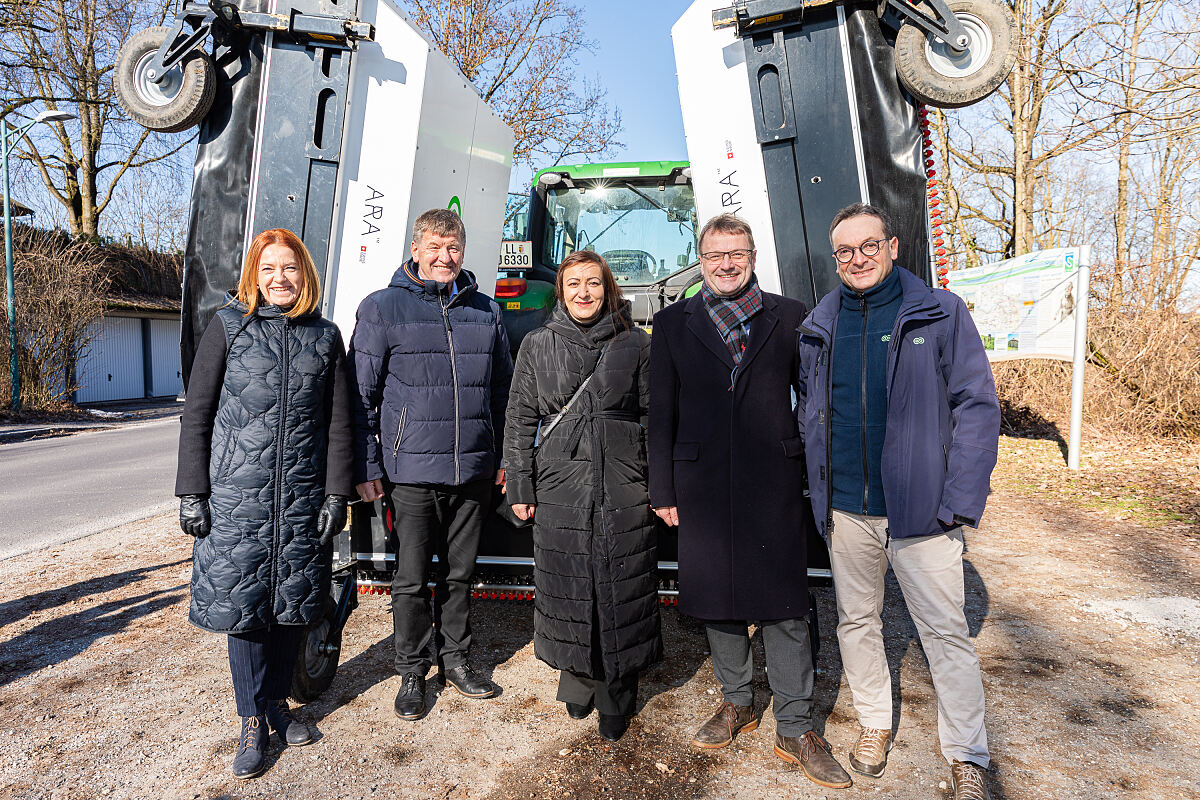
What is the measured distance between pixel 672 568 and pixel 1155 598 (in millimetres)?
3407

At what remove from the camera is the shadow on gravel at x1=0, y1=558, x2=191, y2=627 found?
4453mm

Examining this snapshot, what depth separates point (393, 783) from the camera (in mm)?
2648

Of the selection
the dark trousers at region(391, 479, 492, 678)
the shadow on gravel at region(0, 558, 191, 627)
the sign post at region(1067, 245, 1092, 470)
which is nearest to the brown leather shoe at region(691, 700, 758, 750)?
the dark trousers at region(391, 479, 492, 678)

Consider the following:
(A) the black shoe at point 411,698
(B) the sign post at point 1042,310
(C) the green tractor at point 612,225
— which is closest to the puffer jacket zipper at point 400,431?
(A) the black shoe at point 411,698

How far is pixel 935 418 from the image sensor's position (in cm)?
245

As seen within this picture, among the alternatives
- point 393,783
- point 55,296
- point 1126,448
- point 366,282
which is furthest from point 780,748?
point 55,296

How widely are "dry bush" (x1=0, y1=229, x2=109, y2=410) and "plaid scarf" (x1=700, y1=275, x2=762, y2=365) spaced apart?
17623 millimetres

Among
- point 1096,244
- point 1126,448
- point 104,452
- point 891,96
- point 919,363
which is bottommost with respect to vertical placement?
point 104,452

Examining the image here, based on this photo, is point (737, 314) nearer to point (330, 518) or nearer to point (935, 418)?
point (935, 418)

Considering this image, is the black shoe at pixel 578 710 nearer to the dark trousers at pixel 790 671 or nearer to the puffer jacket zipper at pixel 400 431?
the dark trousers at pixel 790 671

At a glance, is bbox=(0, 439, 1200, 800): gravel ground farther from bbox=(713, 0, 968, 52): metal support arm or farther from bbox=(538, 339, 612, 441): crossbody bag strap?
bbox=(713, 0, 968, 52): metal support arm

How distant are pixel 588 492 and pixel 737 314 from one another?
2.95 feet

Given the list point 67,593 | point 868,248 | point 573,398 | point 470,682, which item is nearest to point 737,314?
point 868,248

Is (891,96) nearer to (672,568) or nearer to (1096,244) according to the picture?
(672,568)
